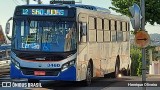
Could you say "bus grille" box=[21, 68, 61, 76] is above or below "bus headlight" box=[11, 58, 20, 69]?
below

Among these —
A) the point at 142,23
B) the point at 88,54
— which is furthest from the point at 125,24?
the point at 142,23

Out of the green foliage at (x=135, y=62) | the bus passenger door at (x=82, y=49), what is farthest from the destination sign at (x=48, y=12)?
the green foliage at (x=135, y=62)

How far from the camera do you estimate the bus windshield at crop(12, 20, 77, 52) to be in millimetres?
16495

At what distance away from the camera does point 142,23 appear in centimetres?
1316

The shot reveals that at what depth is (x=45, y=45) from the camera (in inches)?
650

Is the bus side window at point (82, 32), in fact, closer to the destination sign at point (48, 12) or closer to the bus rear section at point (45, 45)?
the bus rear section at point (45, 45)

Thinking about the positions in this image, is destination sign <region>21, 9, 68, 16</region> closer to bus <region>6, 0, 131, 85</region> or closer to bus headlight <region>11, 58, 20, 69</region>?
bus <region>6, 0, 131, 85</region>

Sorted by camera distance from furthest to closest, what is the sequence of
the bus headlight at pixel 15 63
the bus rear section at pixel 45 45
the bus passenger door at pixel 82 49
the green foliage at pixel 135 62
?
the green foliage at pixel 135 62
the bus passenger door at pixel 82 49
the bus headlight at pixel 15 63
the bus rear section at pixel 45 45

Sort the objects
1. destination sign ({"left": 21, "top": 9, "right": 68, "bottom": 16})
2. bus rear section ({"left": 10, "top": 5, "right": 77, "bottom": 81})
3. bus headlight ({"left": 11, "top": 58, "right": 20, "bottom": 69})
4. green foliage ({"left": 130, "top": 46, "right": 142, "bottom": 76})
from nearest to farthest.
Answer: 1. bus rear section ({"left": 10, "top": 5, "right": 77, "bottom": 81})
2. bus headlight ({"left": 11, "top": 58, "right": 20, "bottom": 69})
3. destination sign ({"left": 21, "top": 9, "right": 68, "bottom": 16})
4. green foliage ({"left": 130, "top": 46, "right": 142, "bottom": 76})

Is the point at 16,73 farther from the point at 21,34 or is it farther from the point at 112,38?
the point at 112,38

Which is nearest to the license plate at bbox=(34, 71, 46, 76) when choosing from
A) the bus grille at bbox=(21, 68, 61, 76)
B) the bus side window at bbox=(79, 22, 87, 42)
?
the bus grille at bbox=(21, 68, 61, 76)

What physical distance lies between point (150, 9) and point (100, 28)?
18.2 meters

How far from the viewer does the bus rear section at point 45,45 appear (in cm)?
1648

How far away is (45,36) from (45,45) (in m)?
0.30
